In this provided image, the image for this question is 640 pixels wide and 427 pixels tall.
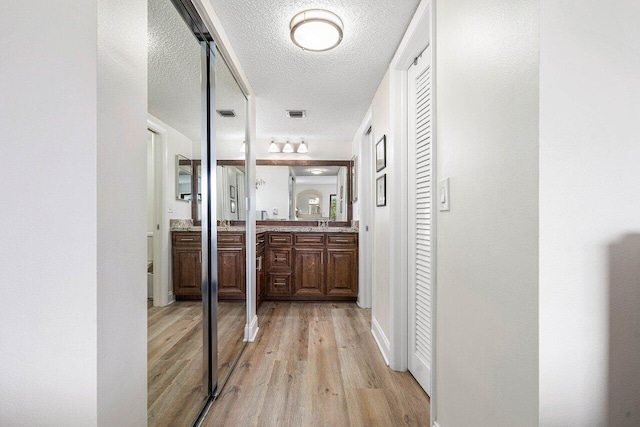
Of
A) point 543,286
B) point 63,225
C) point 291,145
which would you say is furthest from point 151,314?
point 291,145

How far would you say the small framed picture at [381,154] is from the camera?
2.36 metres

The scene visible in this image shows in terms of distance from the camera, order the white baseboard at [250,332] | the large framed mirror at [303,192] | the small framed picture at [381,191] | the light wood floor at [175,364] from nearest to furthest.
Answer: the light wood floor at [175,364]
the small framed picture at [381,191]
the white baseboard at [250,332]
the large framed mirror at [303,192]

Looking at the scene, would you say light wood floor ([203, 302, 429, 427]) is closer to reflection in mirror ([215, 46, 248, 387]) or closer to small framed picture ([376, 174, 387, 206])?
reflection in mirror ([215, 46, 248, 387])

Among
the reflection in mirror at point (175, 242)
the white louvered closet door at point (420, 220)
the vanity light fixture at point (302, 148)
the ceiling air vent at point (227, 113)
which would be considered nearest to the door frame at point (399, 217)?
the white louvered closet door at point (420, 220)

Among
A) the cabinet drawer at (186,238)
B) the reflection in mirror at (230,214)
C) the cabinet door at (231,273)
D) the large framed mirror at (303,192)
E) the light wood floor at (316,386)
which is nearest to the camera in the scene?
the cabinet drawer at (186,238)

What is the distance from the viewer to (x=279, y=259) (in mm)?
3777

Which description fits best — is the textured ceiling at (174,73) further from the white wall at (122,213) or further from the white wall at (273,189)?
the white wall at (273,189)

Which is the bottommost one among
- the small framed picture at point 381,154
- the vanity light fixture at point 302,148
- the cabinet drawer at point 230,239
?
the cabinet drawer at point 230,239

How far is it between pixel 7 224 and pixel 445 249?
55.3 inches

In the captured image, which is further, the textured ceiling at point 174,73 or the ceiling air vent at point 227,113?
the ceiling air vent at point 227,113

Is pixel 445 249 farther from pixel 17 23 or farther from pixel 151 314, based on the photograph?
pixel 17 23

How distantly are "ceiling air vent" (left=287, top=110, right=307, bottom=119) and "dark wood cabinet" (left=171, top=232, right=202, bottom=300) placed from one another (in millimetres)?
2126

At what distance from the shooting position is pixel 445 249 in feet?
4.16

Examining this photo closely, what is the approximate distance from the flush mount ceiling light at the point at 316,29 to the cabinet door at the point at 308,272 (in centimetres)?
253
